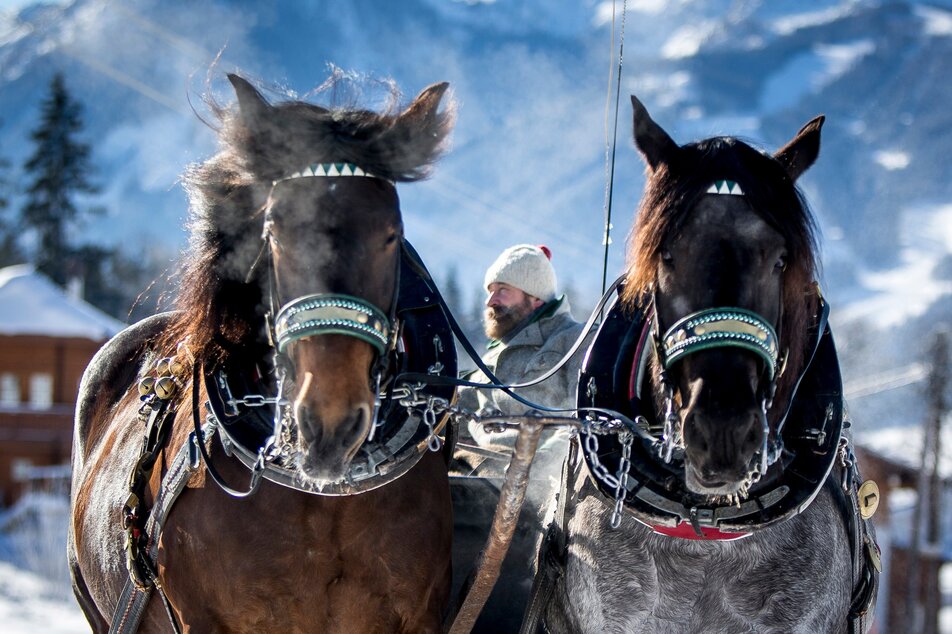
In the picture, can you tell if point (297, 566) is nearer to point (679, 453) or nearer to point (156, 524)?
point (156, 524)

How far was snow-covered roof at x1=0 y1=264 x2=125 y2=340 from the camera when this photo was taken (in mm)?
28422

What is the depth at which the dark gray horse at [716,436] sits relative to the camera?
2783 millimetres

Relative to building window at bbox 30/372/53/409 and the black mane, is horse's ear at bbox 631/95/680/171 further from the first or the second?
building window at bbox 30/372/53/409

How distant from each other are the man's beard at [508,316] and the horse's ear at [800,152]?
186 centimetres

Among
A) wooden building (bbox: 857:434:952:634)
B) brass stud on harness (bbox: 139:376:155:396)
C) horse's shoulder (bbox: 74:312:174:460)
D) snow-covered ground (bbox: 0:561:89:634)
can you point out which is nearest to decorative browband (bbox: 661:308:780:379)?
brass stud on harness (bbox: 139:376:155:396)

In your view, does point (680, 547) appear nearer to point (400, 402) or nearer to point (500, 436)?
point (400, 402)

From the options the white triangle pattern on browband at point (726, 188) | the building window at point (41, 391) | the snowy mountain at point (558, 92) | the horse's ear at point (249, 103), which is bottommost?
the building window at point (41, 391)

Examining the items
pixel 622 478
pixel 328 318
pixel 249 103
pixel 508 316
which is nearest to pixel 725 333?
pixel 622 478

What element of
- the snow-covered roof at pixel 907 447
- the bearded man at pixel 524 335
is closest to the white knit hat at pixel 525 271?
the bearded man at pixel 524 335

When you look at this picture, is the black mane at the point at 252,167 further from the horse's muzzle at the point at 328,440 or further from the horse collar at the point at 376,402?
the horse's muzzle at the point at 328,440

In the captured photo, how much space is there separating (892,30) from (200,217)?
6858 inches

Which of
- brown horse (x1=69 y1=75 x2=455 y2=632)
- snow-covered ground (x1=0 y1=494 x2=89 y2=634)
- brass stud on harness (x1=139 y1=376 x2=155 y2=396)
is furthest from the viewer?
snow-covered ground (x1=0 y1=494 x2=89 y2=634)

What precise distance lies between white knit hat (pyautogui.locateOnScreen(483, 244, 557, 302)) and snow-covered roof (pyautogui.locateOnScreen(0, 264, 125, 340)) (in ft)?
82.2

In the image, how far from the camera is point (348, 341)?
111 inches
